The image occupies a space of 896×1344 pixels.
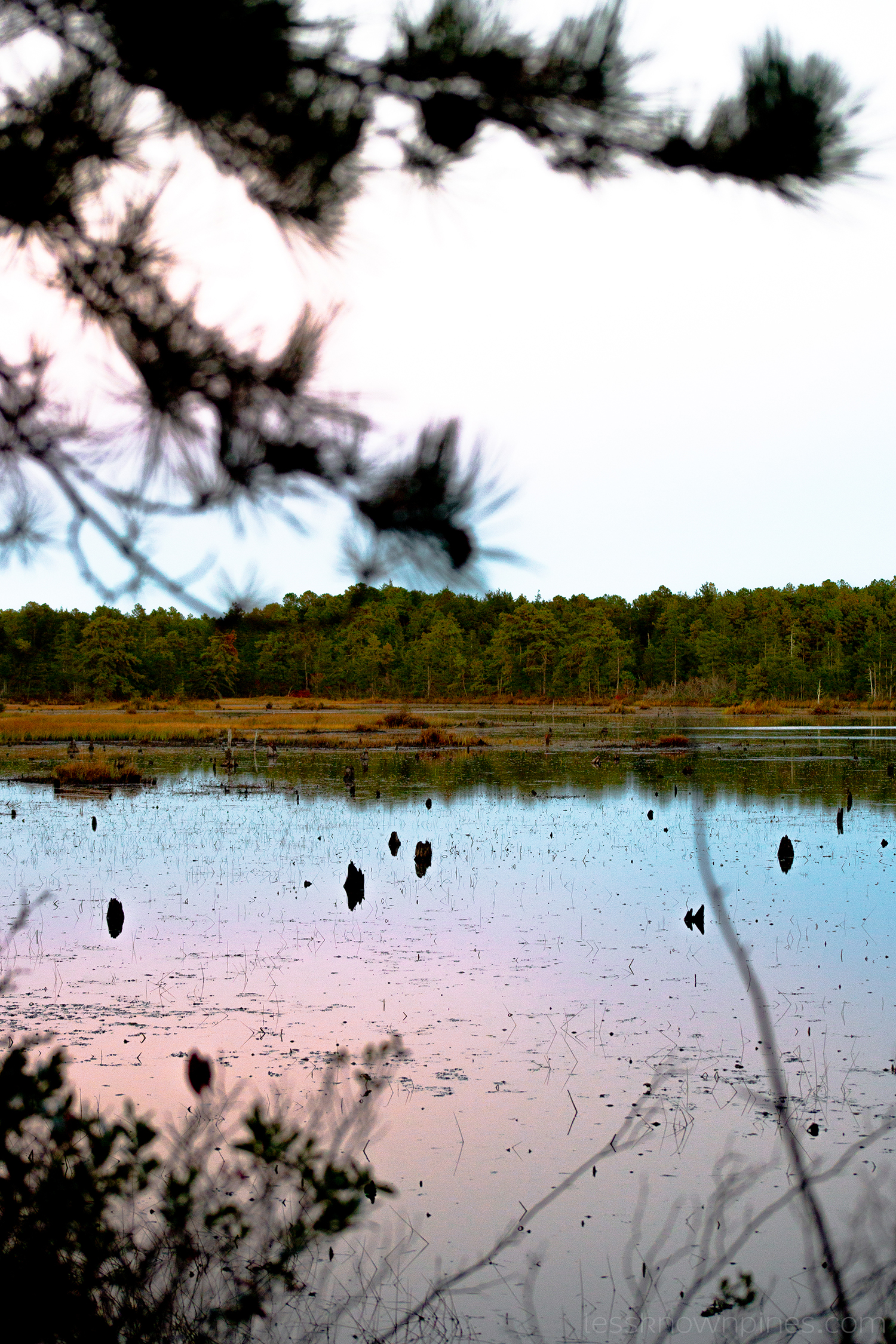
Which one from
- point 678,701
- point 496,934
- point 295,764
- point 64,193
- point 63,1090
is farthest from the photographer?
point 678,701

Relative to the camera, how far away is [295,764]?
36406 mm

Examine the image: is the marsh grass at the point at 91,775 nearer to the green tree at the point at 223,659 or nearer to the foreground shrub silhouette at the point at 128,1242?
the foreground shrub silhouette at the point at 128,1242

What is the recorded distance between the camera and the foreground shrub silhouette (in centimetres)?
383

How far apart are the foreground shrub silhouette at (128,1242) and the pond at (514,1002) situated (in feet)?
2.21

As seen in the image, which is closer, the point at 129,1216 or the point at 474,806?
the point at 129,1216

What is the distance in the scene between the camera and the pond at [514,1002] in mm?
5672

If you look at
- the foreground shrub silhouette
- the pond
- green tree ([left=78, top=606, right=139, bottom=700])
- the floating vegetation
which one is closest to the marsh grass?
green tree ([left=78, top=606, right=139, bottom=700])

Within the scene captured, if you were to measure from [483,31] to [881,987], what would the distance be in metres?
8.34

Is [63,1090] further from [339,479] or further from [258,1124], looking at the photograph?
[339,479]

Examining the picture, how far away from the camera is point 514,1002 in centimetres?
950

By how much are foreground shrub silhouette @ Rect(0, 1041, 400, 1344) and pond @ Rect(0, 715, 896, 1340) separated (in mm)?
673

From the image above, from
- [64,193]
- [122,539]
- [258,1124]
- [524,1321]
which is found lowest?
[524,1321]

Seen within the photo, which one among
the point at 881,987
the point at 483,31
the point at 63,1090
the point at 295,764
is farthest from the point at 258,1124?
the point at 295,764

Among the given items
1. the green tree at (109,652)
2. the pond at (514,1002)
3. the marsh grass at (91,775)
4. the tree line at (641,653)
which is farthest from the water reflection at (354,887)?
the tree line at (641,653)
